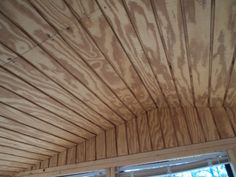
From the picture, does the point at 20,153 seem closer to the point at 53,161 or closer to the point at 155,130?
the point at 53,161

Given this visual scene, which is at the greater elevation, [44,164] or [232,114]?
[232,114]

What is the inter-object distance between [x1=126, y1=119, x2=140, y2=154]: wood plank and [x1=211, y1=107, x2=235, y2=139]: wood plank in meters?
0.69

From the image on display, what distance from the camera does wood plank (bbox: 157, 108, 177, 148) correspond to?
163 centimetres

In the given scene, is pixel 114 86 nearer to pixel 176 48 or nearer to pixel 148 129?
pixel 176 48

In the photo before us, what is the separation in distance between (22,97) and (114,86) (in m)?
0.56

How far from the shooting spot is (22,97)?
1.11 m

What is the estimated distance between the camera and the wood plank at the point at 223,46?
32.0 inches

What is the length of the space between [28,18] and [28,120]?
797 mm

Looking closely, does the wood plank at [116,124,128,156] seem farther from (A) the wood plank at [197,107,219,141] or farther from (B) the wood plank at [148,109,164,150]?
(A) the wood plank at [197,107,219,141]

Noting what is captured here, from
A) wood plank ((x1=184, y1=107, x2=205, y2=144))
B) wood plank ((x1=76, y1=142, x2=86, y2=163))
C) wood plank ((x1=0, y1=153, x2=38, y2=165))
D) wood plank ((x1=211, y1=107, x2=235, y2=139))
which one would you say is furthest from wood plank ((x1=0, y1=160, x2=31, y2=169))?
wood plank ((x1=211, y1=107, x2=235, y2=139))

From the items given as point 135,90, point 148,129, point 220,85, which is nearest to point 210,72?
point 220,85

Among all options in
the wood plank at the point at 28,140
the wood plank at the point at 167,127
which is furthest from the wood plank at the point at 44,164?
the wood plank at the point at 167,127

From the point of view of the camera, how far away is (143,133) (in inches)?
69.0

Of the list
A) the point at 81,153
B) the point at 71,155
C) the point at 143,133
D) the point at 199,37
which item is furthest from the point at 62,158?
the point at 199,37
